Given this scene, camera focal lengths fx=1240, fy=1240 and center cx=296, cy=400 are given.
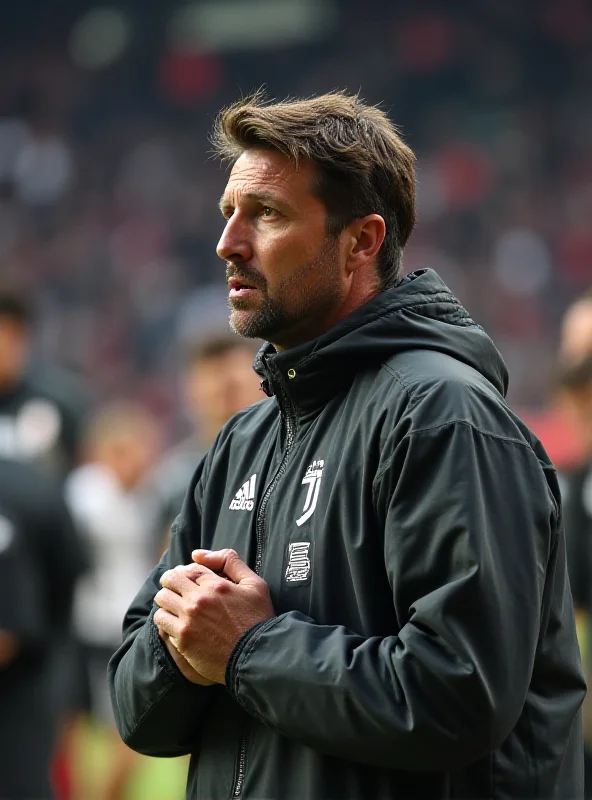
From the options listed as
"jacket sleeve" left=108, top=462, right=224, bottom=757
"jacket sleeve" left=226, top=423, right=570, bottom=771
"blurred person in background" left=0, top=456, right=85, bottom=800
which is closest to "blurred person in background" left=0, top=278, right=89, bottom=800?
"blurred person in background" left=0, top=456, right=85, bottom=800

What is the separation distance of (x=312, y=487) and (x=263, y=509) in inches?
5.9

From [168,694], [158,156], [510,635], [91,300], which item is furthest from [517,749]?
[158,156]

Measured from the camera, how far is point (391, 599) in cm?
203

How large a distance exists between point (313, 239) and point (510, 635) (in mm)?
828

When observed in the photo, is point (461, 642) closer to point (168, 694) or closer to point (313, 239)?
point (168, 694)

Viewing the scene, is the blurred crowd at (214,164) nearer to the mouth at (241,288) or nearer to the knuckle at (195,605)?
the mouth at (241,288)

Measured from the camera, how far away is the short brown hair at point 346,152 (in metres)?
2.27

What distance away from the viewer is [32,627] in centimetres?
493

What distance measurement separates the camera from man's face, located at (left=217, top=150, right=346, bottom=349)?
7.48 ft

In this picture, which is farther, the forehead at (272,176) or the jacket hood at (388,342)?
the forehead at (272,176)

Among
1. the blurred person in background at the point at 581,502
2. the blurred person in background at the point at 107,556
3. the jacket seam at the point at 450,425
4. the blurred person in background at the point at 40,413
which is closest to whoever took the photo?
the jacket seam at the point at 450,425

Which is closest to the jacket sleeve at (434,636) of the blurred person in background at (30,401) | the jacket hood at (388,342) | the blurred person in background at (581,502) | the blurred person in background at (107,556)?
the jacket hood at (388,342)

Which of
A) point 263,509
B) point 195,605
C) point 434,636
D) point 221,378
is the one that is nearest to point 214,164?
point 221,378

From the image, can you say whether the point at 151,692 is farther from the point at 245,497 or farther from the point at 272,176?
the point at 272,176
